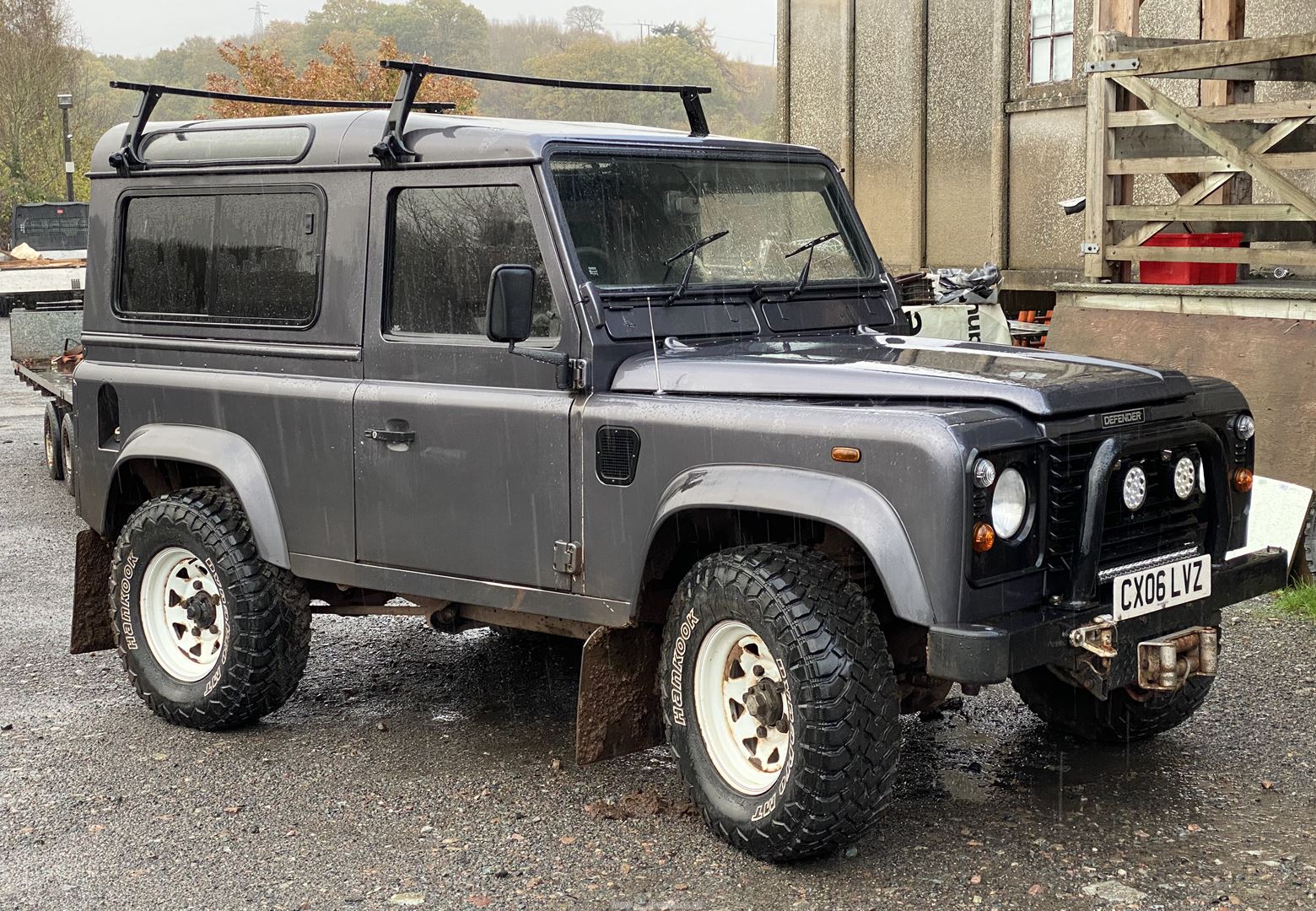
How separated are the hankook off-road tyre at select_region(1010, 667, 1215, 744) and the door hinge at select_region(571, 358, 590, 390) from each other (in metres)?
1.77

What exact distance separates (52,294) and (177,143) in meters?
17.3

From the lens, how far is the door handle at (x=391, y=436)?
516 cm

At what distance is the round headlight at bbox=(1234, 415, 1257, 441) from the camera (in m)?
4.68

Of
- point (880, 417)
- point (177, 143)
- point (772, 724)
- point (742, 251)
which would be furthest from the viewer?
point (177, 143)

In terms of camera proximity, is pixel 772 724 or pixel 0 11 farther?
pixel 0 11

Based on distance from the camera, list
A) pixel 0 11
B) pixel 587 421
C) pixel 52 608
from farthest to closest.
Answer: pixel 0 11, pixel 52 608, pixel 587 421

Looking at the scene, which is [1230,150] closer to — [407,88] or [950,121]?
[407,88]

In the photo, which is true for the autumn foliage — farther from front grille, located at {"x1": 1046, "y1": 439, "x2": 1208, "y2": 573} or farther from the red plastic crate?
front grille, located at {"x1": 1046, "y1": 439, "x2": 1208, "y2": 573}

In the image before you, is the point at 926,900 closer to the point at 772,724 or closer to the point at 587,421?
the point at 772,724

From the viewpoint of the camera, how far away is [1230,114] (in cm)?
884

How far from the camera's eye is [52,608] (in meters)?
7.96

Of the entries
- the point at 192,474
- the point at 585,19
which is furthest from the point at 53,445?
the point at 585,19

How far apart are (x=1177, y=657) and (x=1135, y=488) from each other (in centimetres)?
51

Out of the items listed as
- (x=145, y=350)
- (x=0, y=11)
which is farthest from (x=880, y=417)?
(x=0, y=11)
